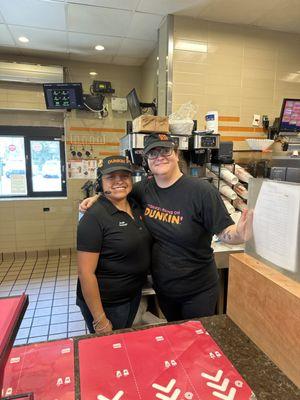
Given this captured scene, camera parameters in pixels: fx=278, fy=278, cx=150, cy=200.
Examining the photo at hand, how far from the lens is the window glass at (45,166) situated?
175 inches

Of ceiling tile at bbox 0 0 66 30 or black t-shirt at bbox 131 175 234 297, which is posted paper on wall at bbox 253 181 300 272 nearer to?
black t-shirt at bbox 131 175 234 297

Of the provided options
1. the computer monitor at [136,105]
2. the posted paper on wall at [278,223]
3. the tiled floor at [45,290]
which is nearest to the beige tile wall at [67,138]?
the tiled floor at [45,290]

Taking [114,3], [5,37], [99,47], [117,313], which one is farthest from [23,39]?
[117,313]

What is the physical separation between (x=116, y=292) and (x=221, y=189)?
1.54 metres

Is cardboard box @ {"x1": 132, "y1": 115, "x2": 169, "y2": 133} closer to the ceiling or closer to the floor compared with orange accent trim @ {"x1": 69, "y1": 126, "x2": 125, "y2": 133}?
closer to the floor

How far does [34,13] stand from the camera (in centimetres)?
275

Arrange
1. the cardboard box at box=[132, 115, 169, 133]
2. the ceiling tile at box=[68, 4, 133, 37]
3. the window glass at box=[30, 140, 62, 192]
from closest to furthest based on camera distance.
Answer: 1. the cardboard box at box=[132, 115, 169, 133]
2. the ceiling tile at box=[68, 4, 133, 37]
3. the window glass at box=[30, 140, 62, 192]

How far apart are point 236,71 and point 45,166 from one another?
315 centimetres

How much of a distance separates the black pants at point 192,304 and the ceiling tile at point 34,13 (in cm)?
275

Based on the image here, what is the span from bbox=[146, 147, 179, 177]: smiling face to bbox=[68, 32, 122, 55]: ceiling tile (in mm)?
2586

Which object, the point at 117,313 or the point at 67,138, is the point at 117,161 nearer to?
the point at 117,313

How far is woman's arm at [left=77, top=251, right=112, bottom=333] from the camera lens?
4.37 ft

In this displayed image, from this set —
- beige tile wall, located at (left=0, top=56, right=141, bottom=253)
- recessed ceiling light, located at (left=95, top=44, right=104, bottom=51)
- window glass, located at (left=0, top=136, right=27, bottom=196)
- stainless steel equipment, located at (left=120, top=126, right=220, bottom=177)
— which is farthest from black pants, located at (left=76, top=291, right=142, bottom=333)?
window glass, located at (left=0, top=136, right=27, bottom=196)

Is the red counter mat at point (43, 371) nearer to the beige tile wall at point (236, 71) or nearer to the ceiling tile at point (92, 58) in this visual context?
the beige tile wall at point (236, 71)
